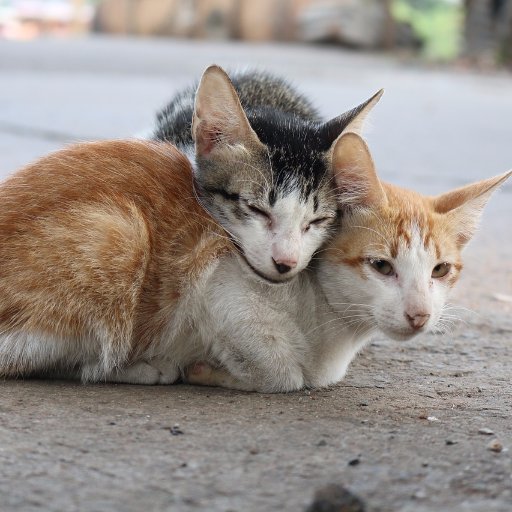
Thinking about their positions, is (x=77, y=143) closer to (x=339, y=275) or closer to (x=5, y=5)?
(x=339, y=275)

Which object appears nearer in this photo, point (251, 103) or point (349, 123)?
point (349, 123)

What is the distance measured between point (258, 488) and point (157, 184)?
1.36 meters

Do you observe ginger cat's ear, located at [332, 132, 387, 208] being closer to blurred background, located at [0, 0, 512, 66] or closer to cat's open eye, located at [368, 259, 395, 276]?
cat's open eye, located at [368, 259, 395, 276]

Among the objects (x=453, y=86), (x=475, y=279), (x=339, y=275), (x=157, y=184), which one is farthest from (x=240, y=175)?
(x=453, y=86)

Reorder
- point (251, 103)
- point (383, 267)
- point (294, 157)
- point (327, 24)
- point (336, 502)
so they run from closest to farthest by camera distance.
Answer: point (336, 502) < point (383, 267) < point (294, 157) < point (251, 103) < point (327, 24)

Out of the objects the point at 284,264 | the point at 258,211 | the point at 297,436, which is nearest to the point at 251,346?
the point at 284,264

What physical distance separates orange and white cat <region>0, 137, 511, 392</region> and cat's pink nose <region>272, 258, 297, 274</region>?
105 mm

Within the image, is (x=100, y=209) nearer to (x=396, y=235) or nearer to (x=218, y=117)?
(x=218, y=117)

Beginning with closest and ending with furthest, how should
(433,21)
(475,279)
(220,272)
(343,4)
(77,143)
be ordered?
(220,272) → (77,143) → (475,279) → (343,4) → (433,21)

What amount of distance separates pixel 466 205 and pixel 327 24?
18479 millimetres

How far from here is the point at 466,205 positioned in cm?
340

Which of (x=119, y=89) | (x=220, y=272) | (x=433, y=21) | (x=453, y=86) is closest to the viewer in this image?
(x=220, y=272)

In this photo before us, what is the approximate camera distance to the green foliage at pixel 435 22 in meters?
21.2

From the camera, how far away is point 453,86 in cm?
1431
